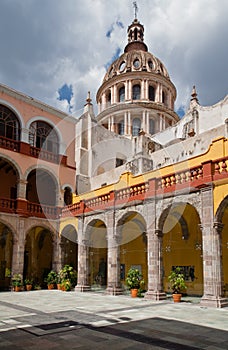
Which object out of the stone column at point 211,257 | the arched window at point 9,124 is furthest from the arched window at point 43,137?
the stone column at point 211,257

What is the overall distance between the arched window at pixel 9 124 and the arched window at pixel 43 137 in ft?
3.50

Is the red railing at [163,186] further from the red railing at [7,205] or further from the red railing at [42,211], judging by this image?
the red railing at [7,205]

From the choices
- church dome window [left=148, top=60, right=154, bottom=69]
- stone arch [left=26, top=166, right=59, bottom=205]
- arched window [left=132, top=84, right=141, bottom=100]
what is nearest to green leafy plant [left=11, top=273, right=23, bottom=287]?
stone arch [left=26, top=166, right=59, bottom=205]

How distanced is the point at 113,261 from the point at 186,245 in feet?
13.1

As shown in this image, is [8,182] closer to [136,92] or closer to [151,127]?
[151,127]

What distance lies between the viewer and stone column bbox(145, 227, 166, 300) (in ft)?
46.3

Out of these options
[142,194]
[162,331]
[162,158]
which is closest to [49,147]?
[162,158]

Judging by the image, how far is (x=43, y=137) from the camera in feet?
77.7

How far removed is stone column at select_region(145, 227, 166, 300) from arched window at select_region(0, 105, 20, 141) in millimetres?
11648

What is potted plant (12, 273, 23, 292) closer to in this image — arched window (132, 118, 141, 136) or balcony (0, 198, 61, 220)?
balcony (0, 198, 61, 220)

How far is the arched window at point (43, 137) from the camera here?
23.1 meters

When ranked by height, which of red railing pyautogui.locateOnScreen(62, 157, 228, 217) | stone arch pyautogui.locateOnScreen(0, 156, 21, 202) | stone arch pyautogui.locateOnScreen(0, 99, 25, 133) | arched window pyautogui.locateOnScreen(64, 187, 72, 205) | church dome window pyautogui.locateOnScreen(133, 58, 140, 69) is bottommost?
red railing pyautogui.locateOnScreen(62, 157, 228, 217)

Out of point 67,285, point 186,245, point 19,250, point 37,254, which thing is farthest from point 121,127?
point 67,285

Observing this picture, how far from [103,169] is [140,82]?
1614 cm
